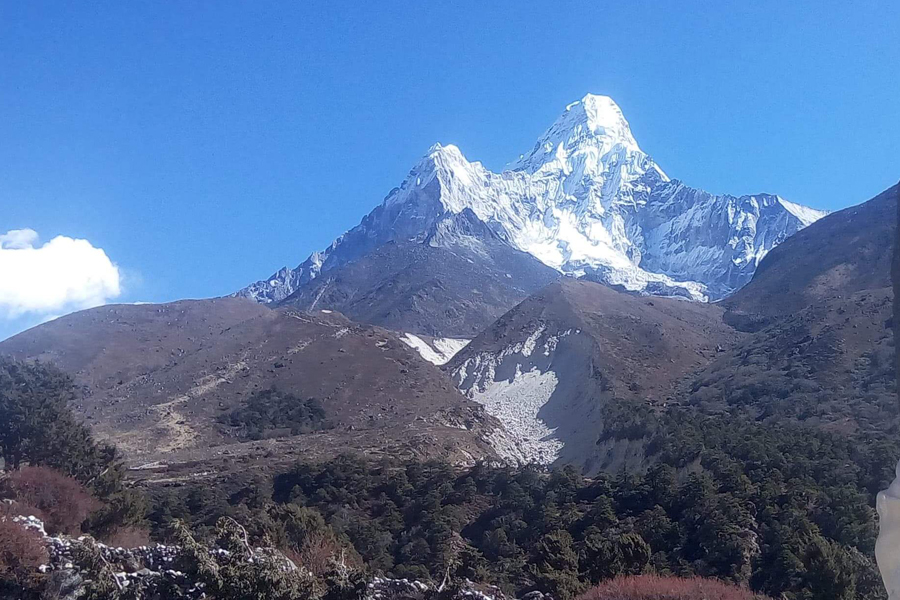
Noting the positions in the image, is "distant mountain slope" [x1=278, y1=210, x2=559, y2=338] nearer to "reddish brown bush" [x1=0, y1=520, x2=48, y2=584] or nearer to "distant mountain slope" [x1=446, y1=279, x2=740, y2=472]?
"distant mountain slope" [x1=446, y1=279, x2=740, y2=472]

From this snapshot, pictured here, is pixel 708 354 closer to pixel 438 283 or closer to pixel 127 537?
pixel 127 537

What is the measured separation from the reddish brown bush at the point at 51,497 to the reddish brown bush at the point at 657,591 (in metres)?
11.2

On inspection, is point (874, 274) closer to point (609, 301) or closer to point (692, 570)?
point (609, 301)

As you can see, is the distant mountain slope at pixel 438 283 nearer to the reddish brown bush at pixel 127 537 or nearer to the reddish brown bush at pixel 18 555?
the reddish brown bush at pixel 127 537

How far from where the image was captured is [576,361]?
64.5 m

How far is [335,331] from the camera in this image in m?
72.4

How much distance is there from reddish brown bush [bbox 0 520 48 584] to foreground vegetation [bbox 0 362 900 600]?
0.02 m

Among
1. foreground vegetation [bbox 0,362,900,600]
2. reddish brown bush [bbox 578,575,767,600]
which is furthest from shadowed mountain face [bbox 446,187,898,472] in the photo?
reddish brown bush [bbox 578,575,767,600]

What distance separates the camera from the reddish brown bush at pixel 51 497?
16.3 metres

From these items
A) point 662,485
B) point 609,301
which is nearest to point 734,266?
point 609,301

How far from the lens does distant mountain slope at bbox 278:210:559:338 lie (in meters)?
115

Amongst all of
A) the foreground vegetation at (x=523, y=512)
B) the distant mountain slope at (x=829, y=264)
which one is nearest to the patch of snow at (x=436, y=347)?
the distant mountain slope at (x=829, y=264)

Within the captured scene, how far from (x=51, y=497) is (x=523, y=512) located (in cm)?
1407

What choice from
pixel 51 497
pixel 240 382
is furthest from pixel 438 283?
pixel 51 497
